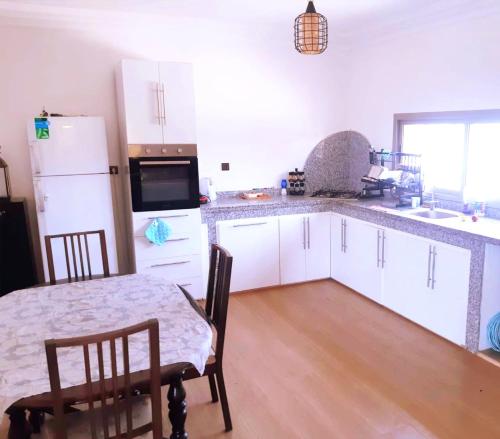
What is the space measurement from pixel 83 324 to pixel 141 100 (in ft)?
7.01

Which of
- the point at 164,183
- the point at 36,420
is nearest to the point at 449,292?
the point at 164,183

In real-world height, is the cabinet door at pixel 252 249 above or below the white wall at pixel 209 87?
below

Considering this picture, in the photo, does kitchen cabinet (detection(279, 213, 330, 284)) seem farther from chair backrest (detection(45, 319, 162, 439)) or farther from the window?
chair backrest (detection(45, 319, 162, 439))

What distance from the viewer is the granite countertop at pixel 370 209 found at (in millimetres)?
2855

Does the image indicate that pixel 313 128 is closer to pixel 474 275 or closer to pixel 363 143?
pixel 363 143

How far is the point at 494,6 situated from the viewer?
312 centimetres

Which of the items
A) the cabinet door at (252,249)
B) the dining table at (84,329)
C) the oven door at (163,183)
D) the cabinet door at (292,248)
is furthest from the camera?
the cabinet door at (292,248)

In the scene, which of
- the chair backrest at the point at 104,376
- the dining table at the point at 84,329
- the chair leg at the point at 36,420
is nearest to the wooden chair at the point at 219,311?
the dining table at the point at 84,329

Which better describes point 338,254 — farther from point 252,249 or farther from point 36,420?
point 36,420

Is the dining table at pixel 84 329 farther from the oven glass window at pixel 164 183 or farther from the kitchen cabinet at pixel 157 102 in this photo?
the kitchen cabinet at pixel 157 102

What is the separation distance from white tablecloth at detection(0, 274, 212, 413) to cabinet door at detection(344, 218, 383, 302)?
201 cm

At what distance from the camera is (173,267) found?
12.3 feet

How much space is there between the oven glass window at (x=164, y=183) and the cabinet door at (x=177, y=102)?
245 millimetres

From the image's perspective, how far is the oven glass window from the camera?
11.8ft
